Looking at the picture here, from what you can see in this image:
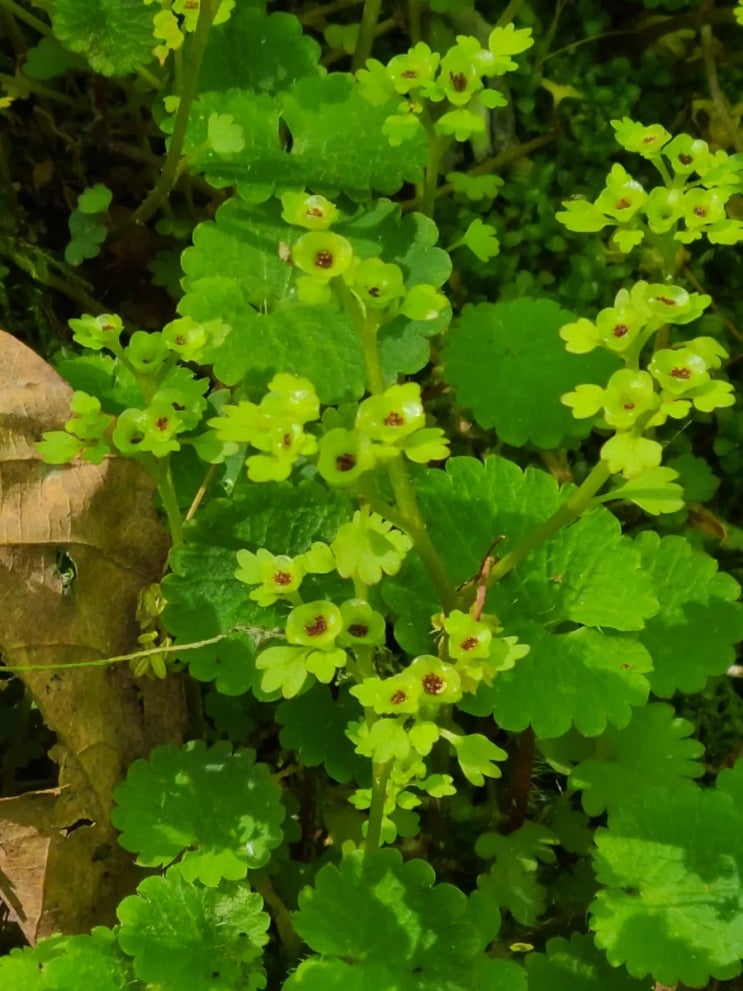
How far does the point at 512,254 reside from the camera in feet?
7.18

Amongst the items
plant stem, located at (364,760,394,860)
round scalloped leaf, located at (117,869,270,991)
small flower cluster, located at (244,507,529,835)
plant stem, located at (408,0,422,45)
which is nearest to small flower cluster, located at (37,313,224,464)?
small flower cluster, located at (244,507,529,835)

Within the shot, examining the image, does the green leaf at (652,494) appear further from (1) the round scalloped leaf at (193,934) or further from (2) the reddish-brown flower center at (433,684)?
(1) the round scalloped leaf at (193,934)

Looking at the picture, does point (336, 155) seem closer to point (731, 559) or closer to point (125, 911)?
point (731, 559)

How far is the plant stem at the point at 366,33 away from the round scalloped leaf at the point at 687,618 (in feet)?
3.61

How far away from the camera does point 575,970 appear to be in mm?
1488

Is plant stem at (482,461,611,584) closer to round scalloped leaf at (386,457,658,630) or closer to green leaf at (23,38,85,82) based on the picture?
round scalloped leaf at (386,457,658,630)

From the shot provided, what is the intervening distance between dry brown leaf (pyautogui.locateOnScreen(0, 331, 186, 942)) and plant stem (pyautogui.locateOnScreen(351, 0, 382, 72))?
96 centimetres

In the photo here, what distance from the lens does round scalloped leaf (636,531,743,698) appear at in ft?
5.20

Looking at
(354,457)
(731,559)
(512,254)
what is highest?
(354,457)

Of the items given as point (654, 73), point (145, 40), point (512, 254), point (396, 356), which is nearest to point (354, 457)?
point (396, 356)

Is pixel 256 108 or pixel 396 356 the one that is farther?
pixel 256 108

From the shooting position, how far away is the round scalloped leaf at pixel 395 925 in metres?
1.31

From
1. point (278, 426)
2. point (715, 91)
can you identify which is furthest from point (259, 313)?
point (715, 91)

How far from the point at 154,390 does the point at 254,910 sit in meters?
0.71
